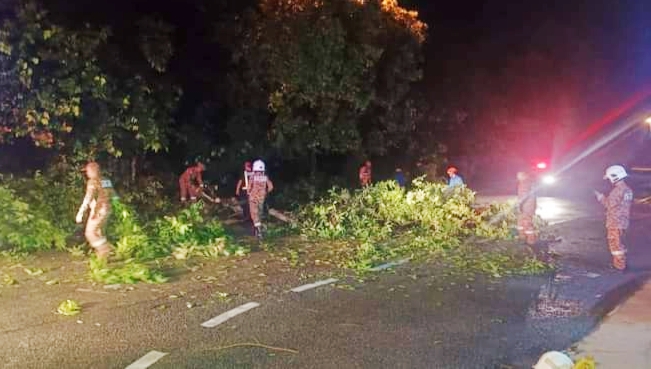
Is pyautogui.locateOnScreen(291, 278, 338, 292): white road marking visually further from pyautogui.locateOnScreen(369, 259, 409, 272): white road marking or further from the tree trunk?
the tree trunk

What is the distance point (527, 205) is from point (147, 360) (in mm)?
8988

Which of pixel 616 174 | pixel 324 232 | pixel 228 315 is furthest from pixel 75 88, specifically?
pixel 616 174

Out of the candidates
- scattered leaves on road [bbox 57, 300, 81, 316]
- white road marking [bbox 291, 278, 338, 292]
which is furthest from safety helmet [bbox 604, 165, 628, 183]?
scattered leaves on road [bbox 57, 300, 81, 316]

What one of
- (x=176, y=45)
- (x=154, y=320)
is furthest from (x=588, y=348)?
(x=176, y=45)

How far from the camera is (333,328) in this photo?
7277 millimetres

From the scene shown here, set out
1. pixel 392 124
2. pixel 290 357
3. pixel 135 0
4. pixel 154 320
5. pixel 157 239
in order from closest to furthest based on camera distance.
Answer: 1. pixel 290 357
2. pixel 154 320
3. pixel 157 239
4. pixel 135 0
5. pixel 392 124

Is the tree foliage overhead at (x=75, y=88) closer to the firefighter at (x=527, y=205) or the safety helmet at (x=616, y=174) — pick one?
the firefighter at (x=527, y=205)

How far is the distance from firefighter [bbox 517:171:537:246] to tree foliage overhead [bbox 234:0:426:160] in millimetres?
6320

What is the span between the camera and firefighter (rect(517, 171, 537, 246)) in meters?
13.3

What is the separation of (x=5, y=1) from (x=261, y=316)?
822 centimetres

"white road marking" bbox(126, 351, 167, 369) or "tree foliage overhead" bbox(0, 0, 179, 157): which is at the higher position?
"tree foliage overhead" bbox(0, 0, 179, 157)

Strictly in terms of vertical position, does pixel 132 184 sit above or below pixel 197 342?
above

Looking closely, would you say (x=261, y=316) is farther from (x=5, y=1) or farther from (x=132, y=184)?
(x=132, y=184)

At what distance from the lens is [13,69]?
1223cm
